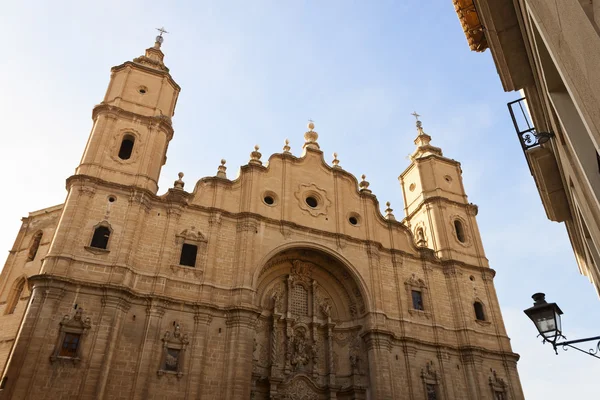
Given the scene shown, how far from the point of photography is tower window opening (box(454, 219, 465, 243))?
91.5 ft

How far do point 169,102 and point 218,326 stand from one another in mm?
12227

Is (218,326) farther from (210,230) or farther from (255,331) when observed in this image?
(210,230)

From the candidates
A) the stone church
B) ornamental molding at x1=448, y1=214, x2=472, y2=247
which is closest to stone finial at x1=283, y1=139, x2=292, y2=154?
the stone church

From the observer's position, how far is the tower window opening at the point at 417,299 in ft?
77.8

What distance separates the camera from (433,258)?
25484mm

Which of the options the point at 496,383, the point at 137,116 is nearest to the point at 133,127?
the point at 137,116

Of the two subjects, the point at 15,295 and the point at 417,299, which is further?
the point at 417,299

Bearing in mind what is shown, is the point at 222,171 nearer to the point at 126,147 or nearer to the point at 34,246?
the point at 126,147

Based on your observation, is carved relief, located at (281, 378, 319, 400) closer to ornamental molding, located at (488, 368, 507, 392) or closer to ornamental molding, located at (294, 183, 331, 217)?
ornamental molding, located at (294, 183, 331, 217)

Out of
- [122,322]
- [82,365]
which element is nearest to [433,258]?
[122,322]

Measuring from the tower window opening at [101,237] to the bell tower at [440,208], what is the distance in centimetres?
1662

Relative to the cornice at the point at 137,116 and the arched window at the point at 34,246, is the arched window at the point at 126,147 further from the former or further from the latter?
the arched window at the point at 34,246

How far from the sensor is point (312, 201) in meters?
24.8

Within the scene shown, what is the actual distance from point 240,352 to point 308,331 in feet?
15.8
